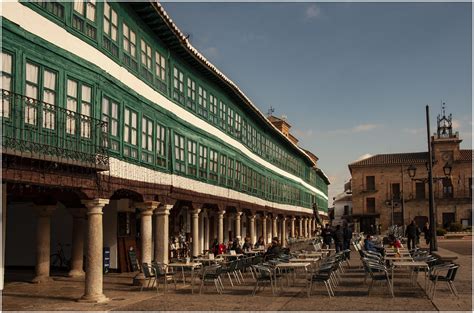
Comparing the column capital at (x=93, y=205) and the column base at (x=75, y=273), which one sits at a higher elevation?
the column capital at (x=93, y=205)

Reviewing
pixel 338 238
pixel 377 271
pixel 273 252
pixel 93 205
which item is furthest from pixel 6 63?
pixel 338 238

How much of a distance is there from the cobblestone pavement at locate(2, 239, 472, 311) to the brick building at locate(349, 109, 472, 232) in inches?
2471

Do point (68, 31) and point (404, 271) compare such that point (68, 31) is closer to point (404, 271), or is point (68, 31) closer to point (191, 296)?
point (191, 296)

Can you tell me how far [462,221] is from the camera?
78.0 meters

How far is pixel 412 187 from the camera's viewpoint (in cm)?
8150

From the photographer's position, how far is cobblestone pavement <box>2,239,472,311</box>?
13.1 m

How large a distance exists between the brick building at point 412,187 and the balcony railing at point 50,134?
220 feet

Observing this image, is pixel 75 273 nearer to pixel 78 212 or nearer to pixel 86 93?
pixel 78 212

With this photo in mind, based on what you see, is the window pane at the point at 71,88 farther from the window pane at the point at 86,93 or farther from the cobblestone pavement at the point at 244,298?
the cobblestone pavement at the point at 244,298

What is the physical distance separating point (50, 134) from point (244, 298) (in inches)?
239

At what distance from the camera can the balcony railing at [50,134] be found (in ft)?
37.4

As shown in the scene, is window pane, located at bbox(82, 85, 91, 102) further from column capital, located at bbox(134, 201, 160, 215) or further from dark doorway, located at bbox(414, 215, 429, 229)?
dark doorway, located at bbox(414, 215, 429, 229)

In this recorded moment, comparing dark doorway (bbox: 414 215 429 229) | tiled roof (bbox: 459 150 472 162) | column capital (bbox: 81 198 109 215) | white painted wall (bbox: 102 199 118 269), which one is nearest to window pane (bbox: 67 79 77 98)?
column capital (bbox: 81 198 109 215)

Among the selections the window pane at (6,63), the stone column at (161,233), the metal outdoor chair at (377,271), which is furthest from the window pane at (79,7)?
the metal outdoor chair at (377,271)
